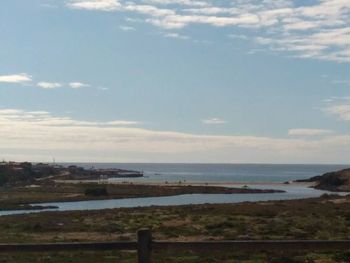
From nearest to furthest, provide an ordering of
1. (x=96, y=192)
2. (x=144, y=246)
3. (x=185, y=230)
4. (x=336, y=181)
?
(x=144, y=246) < (x=185, y=230) < (x=96, y=192) < (x=336, y=181)

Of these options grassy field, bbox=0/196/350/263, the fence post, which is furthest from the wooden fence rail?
grassy field, bbox=0/196/350/263

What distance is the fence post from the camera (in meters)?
8.84

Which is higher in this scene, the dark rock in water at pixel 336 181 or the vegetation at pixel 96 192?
the dark rock in water at pixel 336 181

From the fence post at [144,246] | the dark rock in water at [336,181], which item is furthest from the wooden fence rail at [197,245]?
the dark rock in water at [336,181]

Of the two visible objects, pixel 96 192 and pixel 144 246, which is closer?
pixel 144 246

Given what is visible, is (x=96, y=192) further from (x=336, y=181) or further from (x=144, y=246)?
(x=144, y=246)

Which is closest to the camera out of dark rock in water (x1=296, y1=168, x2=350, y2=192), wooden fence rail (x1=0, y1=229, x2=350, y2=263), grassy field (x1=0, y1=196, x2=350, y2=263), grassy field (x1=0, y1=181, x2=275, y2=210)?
wooden fence rail (x1=0, y1=229, x2=350, y2=263)

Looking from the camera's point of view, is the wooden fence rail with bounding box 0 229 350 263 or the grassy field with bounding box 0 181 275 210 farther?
the grassy field with bounding box 0 181 275 210

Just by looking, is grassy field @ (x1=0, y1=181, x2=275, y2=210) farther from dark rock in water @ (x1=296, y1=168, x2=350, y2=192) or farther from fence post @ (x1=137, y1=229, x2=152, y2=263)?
fence post @ (x1=137, y1=229, x2=152, y2=263)

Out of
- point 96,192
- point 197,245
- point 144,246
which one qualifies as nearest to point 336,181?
point 96,192

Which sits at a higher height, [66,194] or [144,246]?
Answer: [144,246]

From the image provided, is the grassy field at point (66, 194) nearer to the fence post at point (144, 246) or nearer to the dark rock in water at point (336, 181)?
the dark rock in water at point (336, 181)

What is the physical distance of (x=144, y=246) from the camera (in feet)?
29.0

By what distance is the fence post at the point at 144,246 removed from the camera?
8.84 m
